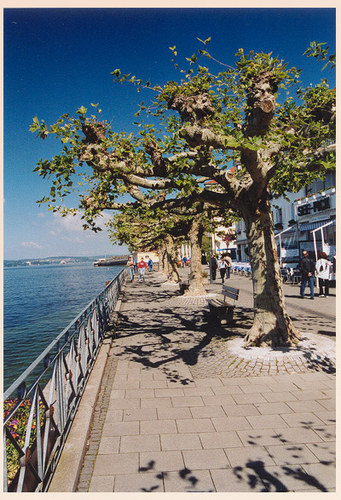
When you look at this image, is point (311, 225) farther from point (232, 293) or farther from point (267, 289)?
point (267, 289)

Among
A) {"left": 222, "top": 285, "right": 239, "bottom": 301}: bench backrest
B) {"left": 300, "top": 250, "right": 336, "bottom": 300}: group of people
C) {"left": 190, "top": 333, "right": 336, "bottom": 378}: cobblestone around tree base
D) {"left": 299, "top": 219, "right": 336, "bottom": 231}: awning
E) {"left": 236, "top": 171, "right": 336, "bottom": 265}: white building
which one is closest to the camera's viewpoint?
{"left": 190, "top": 333, "right": 336, "bottom": 378}: cobblestone around tree base

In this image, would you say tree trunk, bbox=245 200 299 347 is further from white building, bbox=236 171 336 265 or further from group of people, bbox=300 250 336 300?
white building, bbox=236 171 336 265

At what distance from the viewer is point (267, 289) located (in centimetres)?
776

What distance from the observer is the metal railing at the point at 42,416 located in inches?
115

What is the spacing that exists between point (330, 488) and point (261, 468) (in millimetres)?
645

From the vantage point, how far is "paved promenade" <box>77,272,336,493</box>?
3.54 metres

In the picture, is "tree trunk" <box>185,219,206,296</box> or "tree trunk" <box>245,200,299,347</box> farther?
"tree trunk" <box>185,219,206,296</box>

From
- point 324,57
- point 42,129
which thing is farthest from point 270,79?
point 42,129

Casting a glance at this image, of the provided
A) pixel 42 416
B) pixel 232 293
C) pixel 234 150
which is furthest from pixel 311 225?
pixel 42 416

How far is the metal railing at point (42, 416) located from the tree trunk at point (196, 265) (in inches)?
446

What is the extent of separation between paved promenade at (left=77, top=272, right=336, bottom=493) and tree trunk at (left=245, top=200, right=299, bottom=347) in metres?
0.39

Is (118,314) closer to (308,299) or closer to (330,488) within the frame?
(308,299)

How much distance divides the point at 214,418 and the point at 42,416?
7.33 feet

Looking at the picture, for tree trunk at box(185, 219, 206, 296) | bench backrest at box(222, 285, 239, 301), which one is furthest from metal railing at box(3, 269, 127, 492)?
tree trunk at box(185, 219, 206, 296)
